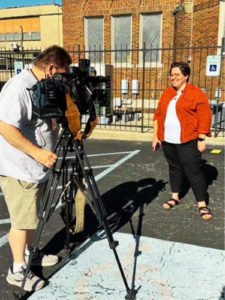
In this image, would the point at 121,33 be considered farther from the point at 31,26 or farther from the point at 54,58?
the point at 31,26

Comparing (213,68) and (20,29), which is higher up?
(20,29)

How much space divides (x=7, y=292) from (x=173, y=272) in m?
1.39

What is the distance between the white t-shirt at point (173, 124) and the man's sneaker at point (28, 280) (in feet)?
7.30

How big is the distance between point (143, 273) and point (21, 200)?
1223 mm

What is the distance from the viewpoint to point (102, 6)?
1440 cm

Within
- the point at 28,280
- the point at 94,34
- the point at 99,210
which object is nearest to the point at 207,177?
the point at 99,210

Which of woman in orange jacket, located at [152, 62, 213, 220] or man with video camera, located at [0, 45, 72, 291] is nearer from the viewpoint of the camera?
man with video camera, located at [0, 45, 72, 291]

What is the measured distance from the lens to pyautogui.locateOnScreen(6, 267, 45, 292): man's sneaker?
2654mm

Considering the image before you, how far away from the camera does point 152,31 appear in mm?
13875

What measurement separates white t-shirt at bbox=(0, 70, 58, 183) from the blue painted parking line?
2.94ft

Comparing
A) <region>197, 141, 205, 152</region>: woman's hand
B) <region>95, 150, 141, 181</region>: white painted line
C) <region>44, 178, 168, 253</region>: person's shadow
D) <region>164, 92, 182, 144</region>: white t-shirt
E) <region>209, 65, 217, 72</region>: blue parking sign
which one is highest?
<region>209, 65, 217, 72</region>: blue parking sign

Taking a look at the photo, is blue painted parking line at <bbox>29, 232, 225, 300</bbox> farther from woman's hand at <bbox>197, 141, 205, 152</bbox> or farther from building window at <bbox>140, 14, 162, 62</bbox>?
building window at <bbox>140, 14, 162, 62</bbox>

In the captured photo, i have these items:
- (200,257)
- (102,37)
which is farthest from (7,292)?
(102,37)

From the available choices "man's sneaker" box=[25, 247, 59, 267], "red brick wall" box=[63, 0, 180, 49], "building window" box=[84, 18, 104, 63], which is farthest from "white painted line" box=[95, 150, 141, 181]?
"building window" box=[84, 18, 104, 63]
